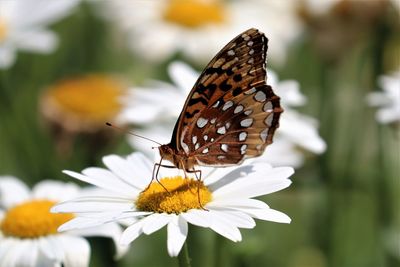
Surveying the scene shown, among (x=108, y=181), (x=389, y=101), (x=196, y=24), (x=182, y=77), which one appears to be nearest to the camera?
(x=108, y=181)

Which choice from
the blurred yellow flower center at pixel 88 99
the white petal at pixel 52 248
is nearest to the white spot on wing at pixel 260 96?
the white petal at pixel 52 248

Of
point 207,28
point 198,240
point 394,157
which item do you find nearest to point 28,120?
point 207,28

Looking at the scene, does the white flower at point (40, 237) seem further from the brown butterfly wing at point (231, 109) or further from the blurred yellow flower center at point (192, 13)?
the blurred yellow flower center at point (192, 13)

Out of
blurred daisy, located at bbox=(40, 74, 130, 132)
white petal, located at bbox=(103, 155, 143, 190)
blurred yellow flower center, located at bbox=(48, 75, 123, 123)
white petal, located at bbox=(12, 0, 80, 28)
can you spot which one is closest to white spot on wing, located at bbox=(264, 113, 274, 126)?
white petal, located at bbox=(103, 155, 143, 190)

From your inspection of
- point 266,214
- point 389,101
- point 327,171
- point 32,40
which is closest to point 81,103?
point 32,40

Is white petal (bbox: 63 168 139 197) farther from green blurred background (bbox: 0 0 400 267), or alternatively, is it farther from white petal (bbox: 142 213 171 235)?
green blurred background (bbox: 0 0 400 267)

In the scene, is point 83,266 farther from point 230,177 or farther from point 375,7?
point 375,7

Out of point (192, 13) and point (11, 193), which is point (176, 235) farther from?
point (192, 13)
